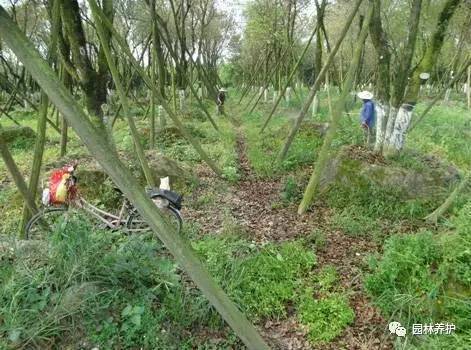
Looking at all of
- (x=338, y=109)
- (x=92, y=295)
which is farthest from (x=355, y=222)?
(x=92, y=295)

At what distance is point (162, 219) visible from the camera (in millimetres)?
2457

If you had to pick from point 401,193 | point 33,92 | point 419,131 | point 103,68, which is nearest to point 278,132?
point 419,131

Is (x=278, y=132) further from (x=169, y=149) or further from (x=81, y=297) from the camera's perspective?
(x=81, y=297)

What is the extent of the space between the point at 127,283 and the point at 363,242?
339 centimetres

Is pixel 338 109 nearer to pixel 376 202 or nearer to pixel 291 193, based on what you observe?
pixel 376 202

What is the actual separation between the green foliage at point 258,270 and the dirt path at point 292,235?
0.21m

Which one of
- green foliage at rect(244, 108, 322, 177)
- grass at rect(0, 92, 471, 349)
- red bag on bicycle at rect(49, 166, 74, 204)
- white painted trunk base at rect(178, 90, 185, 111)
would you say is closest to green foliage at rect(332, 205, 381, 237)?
grass at rect(0, 92, 471, 349)

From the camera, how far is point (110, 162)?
228 cm

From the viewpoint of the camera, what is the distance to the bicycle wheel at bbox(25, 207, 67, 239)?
4.17 meters

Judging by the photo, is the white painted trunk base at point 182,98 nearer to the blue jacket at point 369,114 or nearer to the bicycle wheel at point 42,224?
the blue jacket at point 369,114

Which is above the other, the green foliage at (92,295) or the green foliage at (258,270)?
the green foliage at (92,295)

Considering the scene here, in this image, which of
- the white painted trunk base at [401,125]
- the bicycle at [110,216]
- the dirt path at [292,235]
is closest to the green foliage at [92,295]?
the dirt path at [292,235]

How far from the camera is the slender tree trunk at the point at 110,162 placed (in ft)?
6.78

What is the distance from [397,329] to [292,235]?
7.51 feet
